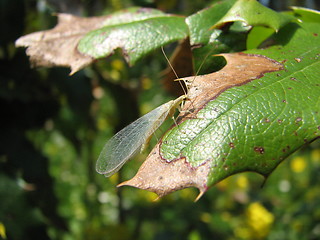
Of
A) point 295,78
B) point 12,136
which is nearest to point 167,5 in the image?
point 12,136

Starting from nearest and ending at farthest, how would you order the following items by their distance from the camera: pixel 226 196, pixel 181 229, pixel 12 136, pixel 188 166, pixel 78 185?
pixel 188 166 → pixel 12 136 → pixel 181 229 → pixel 226 196 → pixel 78 185

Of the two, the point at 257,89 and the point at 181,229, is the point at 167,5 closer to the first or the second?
the point at 181,229

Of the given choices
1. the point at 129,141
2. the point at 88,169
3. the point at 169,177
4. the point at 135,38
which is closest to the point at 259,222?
the point at 88,169

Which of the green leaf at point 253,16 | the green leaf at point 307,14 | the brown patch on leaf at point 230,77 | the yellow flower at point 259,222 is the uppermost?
the green leaf at point 253,16

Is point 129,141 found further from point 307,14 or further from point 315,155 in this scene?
point 315,155

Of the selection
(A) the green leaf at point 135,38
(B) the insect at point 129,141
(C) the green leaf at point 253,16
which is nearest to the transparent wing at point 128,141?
(B) the insect at point 129,141

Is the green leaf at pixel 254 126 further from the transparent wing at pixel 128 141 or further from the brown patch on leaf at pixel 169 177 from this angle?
the transparent wing at pixel 128 141

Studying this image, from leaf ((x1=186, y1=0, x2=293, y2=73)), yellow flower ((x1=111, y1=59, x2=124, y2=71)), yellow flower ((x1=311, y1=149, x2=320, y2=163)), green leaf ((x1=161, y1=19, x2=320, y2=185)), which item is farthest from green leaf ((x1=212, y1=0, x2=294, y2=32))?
yellow flower ((x1=311, y1=149, x2=320, y2=163))
